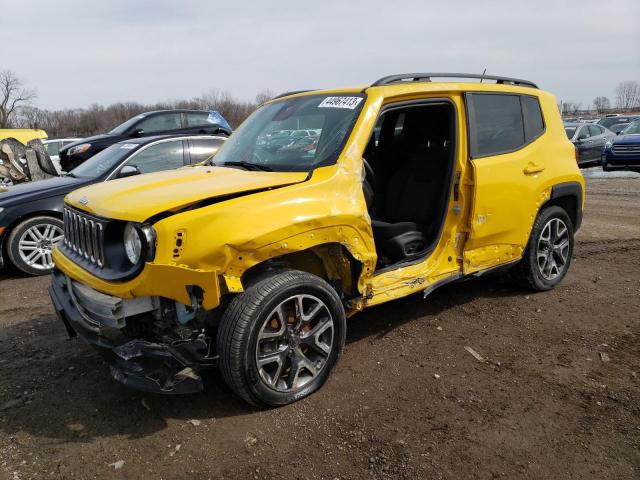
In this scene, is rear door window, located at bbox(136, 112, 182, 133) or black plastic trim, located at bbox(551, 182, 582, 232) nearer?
black plastic trim, located at bbox(551, 182, 582, 232)

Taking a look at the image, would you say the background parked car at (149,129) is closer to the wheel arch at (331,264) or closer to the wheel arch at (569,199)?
the wheel arch at (569,199)

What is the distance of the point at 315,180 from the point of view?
3.21 meters

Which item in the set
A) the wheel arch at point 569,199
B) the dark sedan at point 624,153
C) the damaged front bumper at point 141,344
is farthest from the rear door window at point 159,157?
the dark sedan at point 624,153

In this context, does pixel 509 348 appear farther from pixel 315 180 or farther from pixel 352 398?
pixel 315 180

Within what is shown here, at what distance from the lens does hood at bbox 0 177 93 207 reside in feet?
19.5

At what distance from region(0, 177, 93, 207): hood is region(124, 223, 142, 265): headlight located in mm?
3830

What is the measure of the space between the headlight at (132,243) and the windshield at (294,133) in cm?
111

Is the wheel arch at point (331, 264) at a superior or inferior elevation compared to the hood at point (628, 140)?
inferior

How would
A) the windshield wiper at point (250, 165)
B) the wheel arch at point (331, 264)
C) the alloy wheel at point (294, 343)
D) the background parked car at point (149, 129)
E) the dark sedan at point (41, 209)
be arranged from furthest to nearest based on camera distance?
the background parked car at point (149, 129) < the dark sedan at point (41, 209) < the windshield wiper at point (250, 165) < the wheel arch at point (331, 264) < the alloy wheel at point (294, 343)

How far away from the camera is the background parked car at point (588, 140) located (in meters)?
16.5

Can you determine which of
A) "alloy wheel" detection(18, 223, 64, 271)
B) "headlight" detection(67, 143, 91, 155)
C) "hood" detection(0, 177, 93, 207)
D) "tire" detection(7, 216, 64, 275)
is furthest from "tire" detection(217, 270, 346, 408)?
"headlight" detection(67, 143, 91, 155)

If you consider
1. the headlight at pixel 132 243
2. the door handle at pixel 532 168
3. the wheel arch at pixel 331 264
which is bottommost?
the wheel arch at pixel 331 264

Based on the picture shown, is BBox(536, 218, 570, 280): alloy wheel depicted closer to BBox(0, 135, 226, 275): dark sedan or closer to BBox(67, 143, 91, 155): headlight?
BBox(0, 135, 226, 275): dark sedan

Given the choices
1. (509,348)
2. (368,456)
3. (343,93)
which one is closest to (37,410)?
(368,456)
